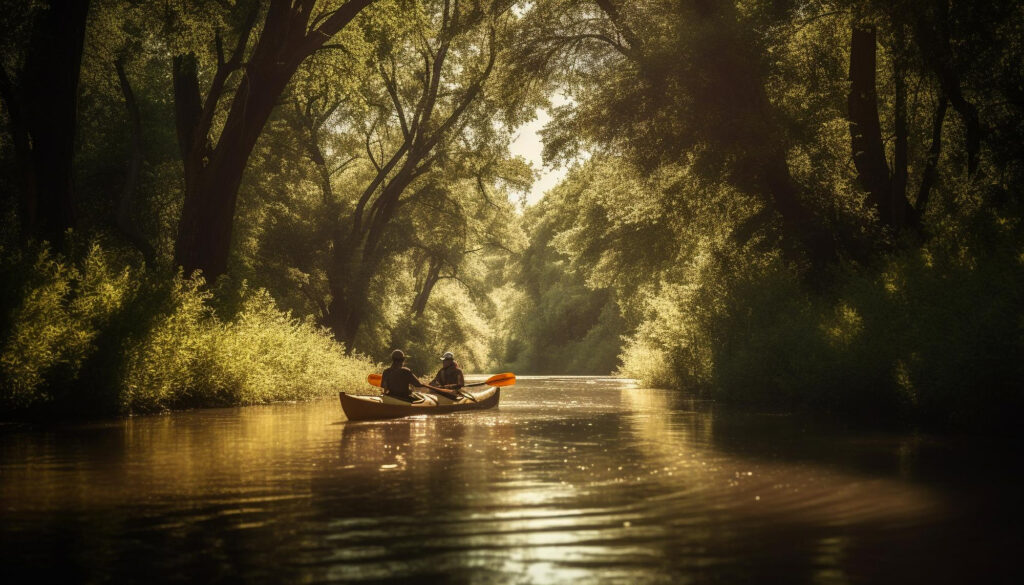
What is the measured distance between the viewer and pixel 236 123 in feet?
80.4

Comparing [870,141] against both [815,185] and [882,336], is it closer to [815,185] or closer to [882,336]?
[815,185]

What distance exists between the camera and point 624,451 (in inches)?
513

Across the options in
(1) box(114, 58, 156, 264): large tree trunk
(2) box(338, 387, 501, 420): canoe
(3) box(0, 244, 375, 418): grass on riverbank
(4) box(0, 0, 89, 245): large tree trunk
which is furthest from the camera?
(1) box(114, 58, 156, 264): large tree trunk

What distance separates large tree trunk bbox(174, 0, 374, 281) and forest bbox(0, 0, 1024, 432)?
3.2 inches

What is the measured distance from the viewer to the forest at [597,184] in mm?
17125

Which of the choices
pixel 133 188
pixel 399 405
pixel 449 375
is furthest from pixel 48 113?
pixel 449 375

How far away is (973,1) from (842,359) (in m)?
6.49

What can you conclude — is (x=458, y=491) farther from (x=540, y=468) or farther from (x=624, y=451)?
(x=624, y=451)

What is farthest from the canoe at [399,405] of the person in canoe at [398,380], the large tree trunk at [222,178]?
the large tree trunk at [222,178]

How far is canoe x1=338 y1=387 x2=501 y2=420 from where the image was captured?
62.6 feet

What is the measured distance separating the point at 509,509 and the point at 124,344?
12.6 meters

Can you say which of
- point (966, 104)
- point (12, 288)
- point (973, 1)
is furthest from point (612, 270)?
point (12, 288)

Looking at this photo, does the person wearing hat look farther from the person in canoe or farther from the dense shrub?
the dense shrub

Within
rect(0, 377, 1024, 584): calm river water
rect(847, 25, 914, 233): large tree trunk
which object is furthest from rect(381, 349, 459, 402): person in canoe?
rect(847, 25, 914, 233): large tree trunk
